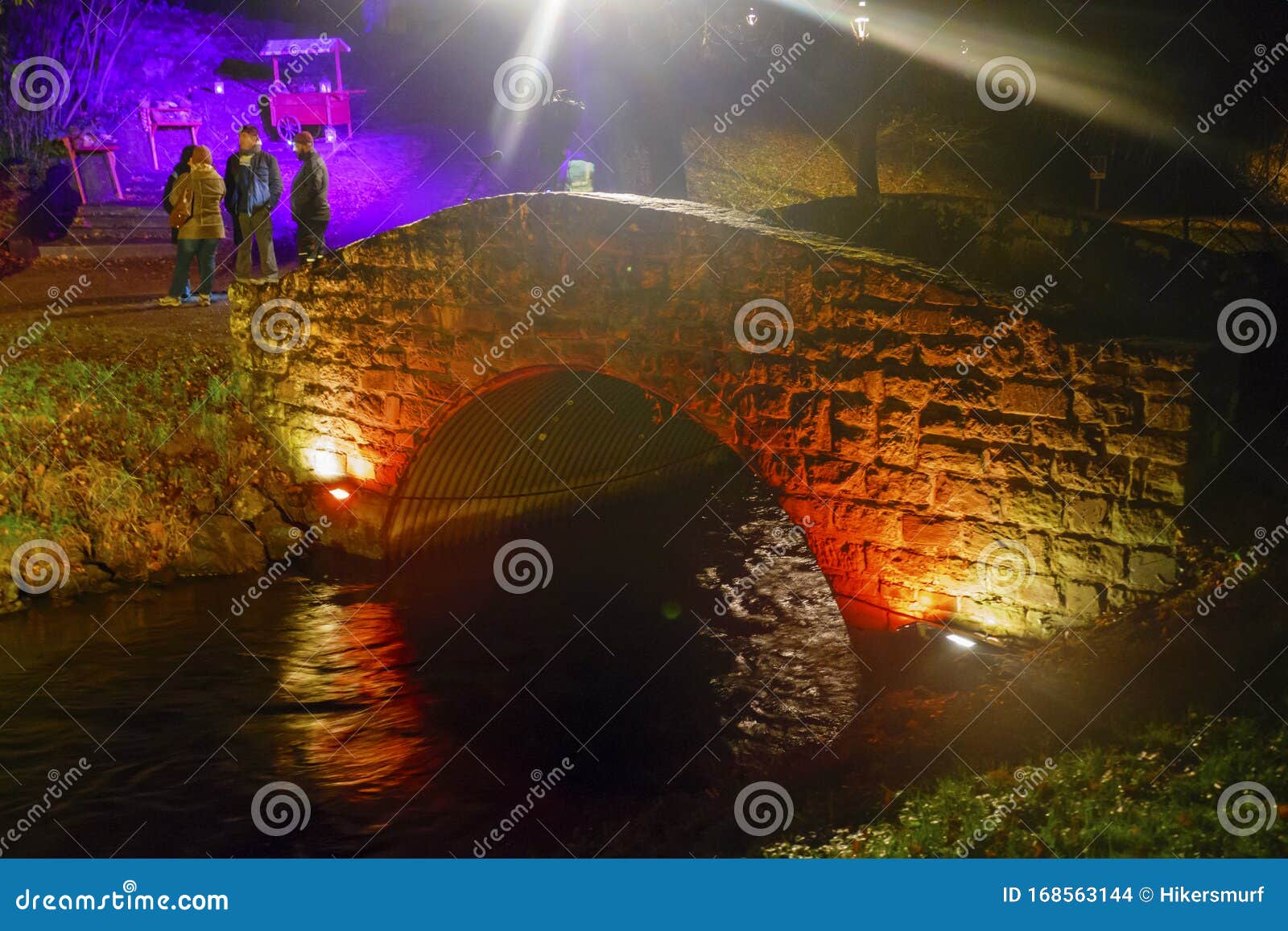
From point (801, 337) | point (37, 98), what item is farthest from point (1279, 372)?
point (37, 98)

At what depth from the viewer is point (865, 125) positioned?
14281 mm

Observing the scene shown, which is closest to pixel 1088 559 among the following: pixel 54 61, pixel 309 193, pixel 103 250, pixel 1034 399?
pixel 1034 399

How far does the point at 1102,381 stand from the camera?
6246 millimetres

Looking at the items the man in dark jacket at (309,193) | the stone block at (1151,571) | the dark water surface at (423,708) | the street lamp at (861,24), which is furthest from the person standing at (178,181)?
the stone block at (1151,571)

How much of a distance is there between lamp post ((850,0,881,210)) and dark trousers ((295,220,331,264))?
23.6 feet

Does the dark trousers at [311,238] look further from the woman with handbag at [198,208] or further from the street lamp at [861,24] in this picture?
the street lamp at [861,24]

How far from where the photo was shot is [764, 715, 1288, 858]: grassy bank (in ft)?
15.9

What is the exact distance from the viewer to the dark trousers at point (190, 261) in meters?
12.9

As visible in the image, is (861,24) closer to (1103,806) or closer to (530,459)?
(530,459)

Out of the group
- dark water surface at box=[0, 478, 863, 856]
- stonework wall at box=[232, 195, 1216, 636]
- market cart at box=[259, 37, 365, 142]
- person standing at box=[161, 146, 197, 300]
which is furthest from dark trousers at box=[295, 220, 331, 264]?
market cart at box=[259, 37, 365, 142]

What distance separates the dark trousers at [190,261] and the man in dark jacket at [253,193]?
0.60 meters

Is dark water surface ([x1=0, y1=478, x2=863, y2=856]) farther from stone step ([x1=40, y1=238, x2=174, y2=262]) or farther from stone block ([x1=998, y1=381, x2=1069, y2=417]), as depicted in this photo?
stone step ([x1=40, y1=238, x2=174, y2=262])

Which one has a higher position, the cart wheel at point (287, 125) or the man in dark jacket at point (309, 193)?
the cart wheel at point (287, 125)

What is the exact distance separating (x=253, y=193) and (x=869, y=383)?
8861mm
